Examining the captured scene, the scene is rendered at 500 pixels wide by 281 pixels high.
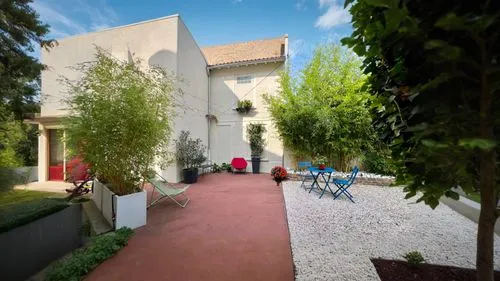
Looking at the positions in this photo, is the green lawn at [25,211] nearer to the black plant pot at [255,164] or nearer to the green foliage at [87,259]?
the green foliage at [87,259]

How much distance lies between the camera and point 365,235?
304cm

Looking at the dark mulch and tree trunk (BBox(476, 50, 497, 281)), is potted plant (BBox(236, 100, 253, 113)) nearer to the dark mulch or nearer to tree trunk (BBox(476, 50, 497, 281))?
the dark mulch

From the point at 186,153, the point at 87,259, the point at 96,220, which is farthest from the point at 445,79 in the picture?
the point at 186,153

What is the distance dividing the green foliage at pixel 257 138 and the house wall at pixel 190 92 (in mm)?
2067

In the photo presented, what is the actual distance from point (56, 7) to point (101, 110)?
5.22 metres

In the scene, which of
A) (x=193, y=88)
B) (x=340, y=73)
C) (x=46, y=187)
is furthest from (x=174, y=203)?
(x=340, y=73)

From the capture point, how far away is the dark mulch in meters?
1.90

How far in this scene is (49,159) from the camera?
786 centimetres

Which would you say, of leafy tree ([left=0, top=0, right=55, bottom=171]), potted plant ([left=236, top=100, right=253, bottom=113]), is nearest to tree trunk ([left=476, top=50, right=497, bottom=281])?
leafy tree ([left=0, top=0, right=55, bottom=171])

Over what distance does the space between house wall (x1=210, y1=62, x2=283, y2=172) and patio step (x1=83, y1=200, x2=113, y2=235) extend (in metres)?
5.45

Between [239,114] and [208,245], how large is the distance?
7.06 meters

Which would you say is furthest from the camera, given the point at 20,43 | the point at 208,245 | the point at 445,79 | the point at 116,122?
the point at 20,43

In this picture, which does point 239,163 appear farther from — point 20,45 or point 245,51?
point 20,45

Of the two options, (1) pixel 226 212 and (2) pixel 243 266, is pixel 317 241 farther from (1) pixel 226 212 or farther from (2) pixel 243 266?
(1) pixel 226 212
